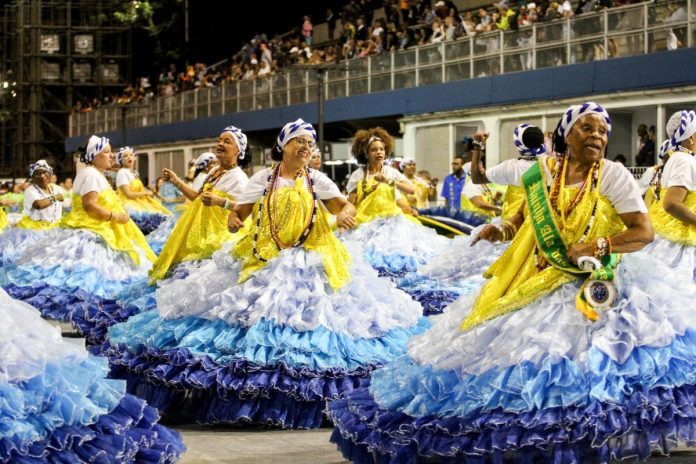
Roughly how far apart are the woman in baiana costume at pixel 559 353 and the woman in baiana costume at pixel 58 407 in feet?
4.03

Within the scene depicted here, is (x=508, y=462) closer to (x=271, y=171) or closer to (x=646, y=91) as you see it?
(x=271, y=171)

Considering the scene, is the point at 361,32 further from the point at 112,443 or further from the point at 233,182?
the point at 112,443

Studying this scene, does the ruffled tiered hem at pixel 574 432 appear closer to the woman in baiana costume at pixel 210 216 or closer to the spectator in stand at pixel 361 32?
the woman in baiana costume at pixel 210 216

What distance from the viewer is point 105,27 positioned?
183 ft

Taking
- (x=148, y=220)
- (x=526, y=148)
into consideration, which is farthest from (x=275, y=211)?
(x=148, y=220)

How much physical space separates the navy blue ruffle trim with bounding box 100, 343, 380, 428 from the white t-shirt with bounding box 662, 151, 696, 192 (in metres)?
2.42

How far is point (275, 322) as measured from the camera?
30.1 ft

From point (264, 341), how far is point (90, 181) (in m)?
4.61

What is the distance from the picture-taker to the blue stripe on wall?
69.2ft

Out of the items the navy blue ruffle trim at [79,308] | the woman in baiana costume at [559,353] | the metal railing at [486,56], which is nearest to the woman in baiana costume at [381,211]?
the navy blue ruffle trim at [79,308]

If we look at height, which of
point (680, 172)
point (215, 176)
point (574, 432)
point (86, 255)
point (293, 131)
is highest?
point (293, 131)

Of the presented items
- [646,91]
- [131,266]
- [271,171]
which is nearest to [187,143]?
[646,91]

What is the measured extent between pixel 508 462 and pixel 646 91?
16.3m

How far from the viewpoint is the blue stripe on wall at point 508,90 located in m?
21.1
